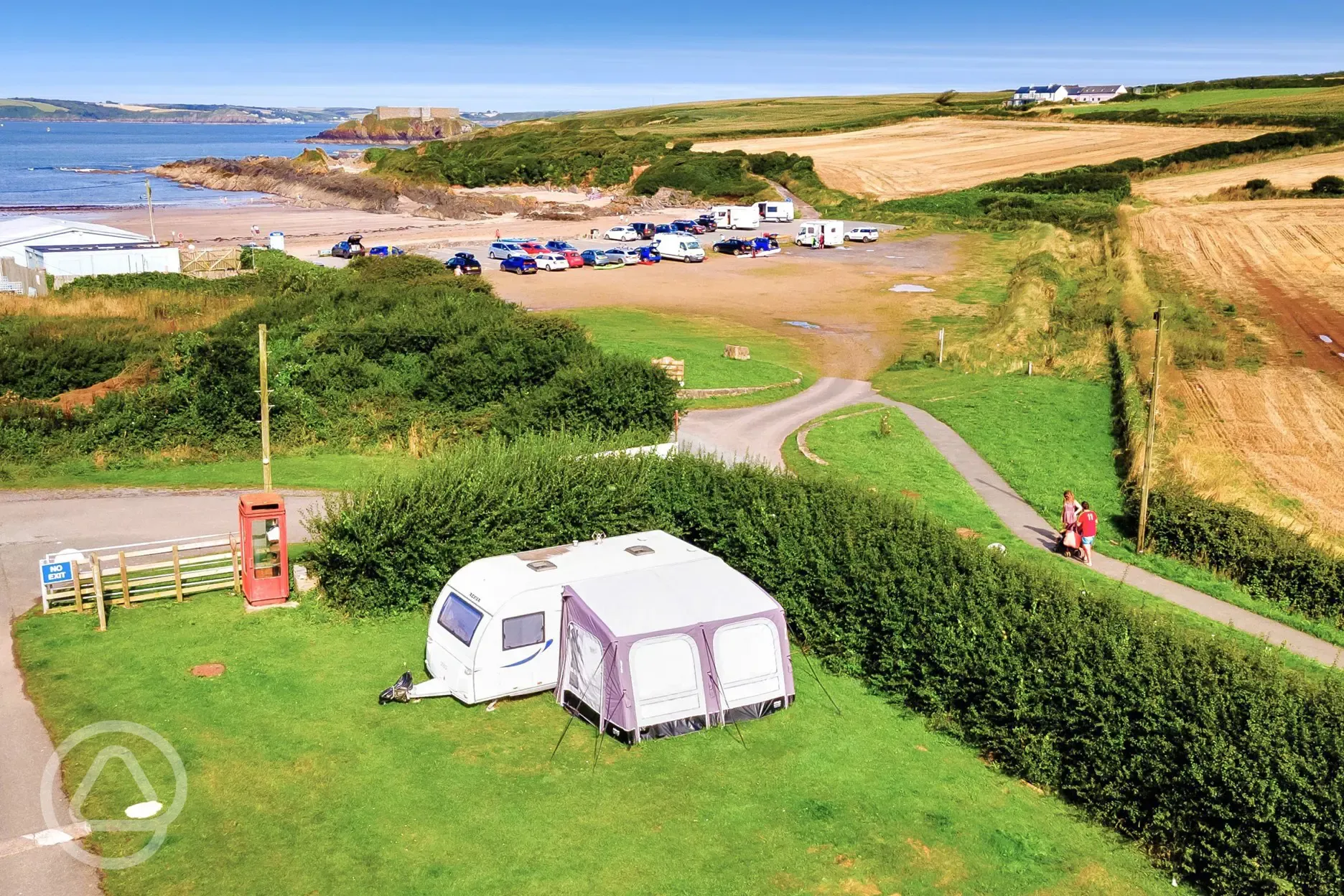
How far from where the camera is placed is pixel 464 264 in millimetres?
59031

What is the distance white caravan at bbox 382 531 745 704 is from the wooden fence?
5427 mm

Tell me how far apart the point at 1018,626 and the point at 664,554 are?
525cm

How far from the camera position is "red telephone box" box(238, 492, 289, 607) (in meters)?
19.1

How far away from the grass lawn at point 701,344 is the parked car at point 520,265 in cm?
1217

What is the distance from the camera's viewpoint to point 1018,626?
1534 cm

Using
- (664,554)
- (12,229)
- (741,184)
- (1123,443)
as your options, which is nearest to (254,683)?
(664,554)

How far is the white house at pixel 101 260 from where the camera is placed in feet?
171

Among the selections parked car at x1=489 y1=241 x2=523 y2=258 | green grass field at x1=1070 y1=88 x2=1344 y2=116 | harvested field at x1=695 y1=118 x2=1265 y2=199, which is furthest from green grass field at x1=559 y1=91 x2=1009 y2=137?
parked car at x1=489 y1=241 x2=523 y2=258

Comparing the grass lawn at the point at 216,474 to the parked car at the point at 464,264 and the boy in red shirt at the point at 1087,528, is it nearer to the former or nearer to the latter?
the boy in red shirt at the point at 1087,528

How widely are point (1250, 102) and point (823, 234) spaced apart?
7213cm

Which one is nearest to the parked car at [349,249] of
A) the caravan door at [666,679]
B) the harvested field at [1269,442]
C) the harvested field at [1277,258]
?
the harvested field at [1277,258]

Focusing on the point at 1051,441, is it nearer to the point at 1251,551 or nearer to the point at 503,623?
the point at 1251,551

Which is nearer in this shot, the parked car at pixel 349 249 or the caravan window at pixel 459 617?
the caravan window at pixel 459 617

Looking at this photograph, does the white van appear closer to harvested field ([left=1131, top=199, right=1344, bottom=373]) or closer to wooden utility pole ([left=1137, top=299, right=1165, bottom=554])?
harvested field ([left=1131, top=199, right=1344, bottom=373])
